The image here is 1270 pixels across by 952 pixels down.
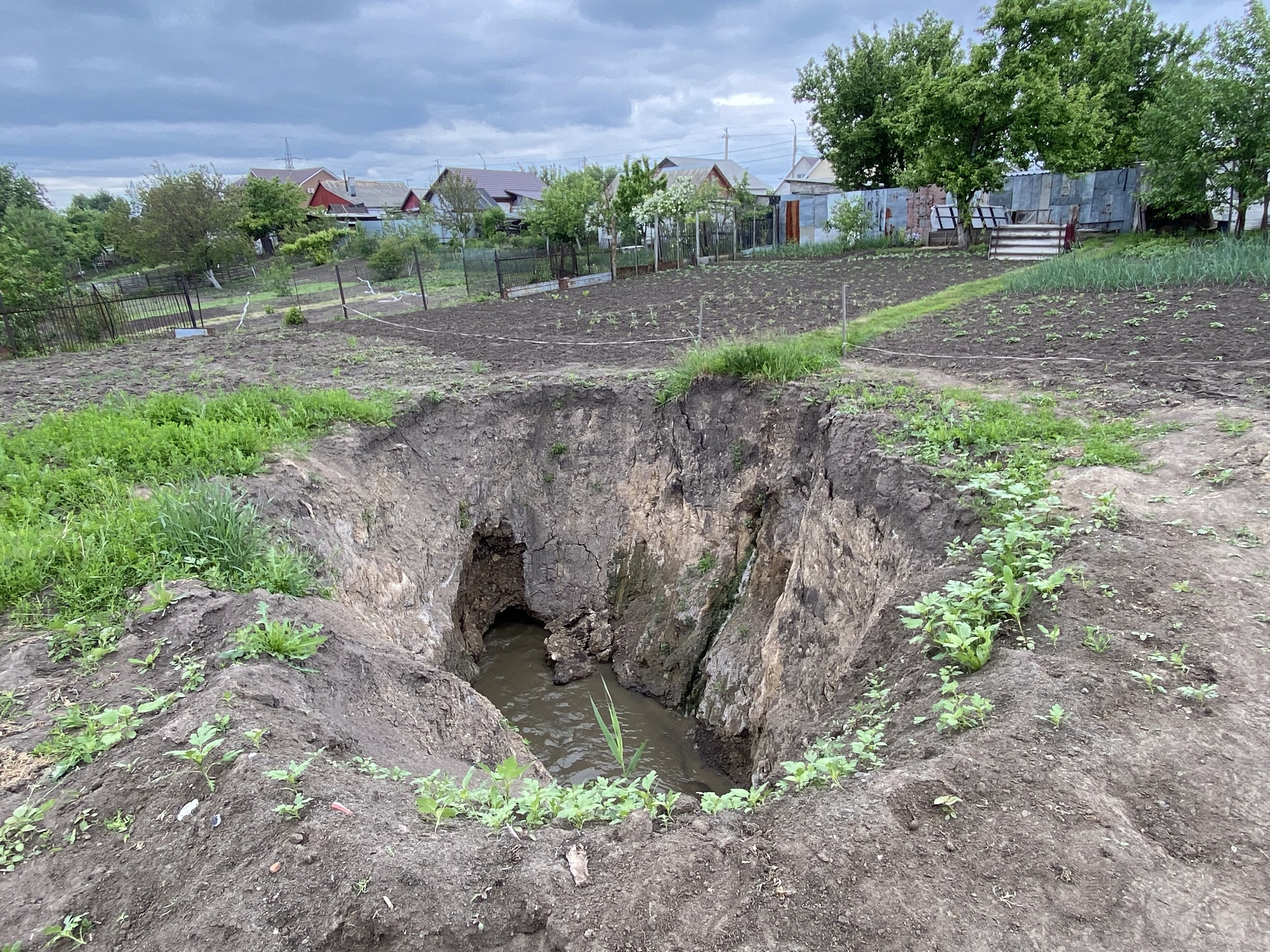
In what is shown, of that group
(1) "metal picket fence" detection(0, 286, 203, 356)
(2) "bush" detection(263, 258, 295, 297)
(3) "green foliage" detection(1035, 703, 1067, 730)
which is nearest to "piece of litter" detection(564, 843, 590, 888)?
(3) "green foliage" detection(1035, 703, 1067, 730)

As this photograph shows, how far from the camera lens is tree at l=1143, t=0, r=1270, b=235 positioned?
50.6 feet

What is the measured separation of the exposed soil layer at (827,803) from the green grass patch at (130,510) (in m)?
0.33

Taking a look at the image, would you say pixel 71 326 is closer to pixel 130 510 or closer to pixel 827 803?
pixel 130 510

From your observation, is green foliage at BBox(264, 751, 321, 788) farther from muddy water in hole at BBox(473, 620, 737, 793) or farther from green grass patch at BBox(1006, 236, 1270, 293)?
green grass patch at BBox(1006, 236, 1270, 293)

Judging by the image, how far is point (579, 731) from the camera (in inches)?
298

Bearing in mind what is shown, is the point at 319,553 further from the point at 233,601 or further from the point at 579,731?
the point at 579,731

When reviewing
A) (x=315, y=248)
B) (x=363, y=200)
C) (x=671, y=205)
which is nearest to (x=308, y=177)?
(x=363, y=200)

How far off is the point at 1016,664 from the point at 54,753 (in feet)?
15.5

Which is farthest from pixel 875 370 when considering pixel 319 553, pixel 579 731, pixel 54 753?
pixel 54 753

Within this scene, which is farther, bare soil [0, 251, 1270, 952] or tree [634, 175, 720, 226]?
tree [634, 175, 720, 226]

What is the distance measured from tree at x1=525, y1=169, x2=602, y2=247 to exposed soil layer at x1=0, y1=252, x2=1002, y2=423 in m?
5.07

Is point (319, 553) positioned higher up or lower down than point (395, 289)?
lower down

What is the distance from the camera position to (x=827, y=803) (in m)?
2.85

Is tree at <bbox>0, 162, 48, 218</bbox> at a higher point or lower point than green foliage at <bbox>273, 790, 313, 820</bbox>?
higher
